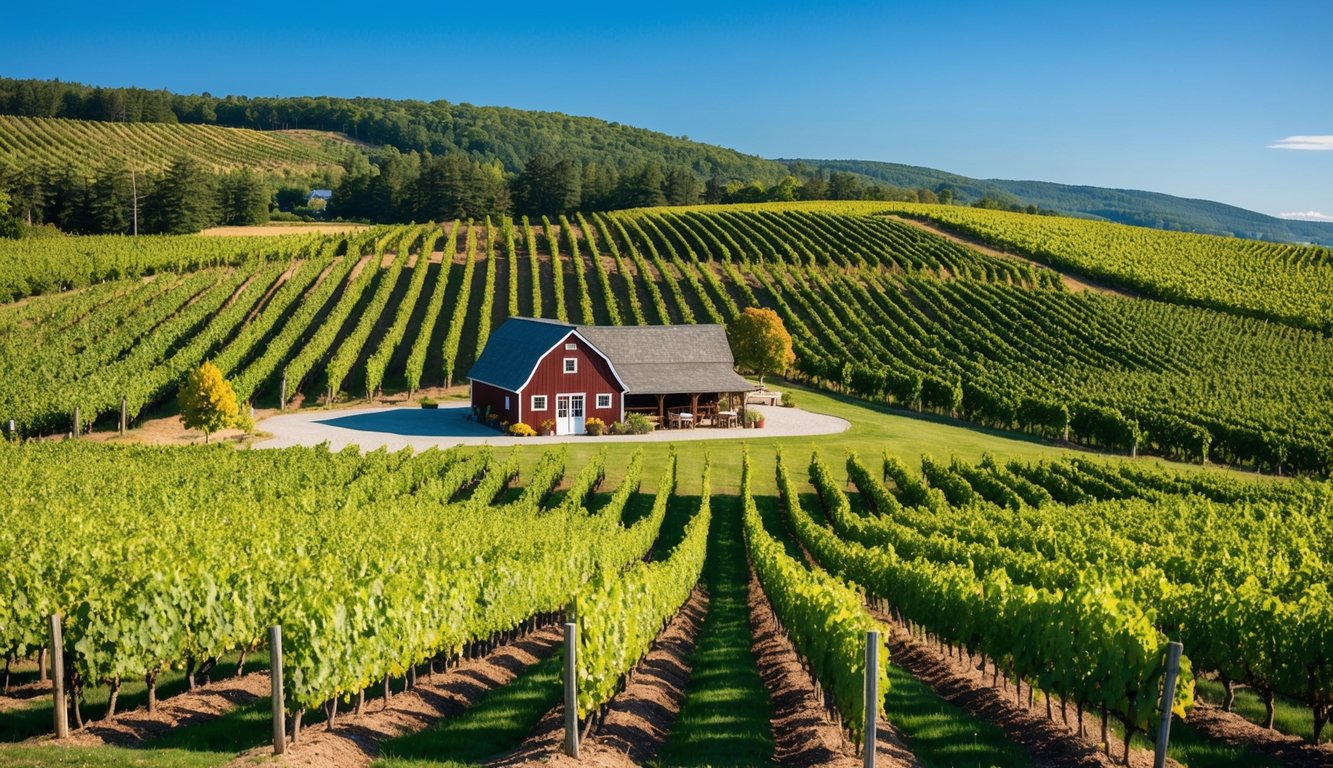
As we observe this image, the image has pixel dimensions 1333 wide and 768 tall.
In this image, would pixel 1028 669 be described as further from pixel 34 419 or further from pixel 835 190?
pixel 835 190

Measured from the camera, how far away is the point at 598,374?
50969mm

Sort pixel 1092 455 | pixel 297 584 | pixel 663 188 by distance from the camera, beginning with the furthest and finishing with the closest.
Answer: pixel 663 188 → pixel 1092 455 → pixel 297 584

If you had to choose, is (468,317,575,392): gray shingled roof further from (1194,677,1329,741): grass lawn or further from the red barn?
(1194,677,1329,741): grass lawn

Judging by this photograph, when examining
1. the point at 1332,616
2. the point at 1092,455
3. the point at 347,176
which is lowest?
the point at 1092,455

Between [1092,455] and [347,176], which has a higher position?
[347,176]

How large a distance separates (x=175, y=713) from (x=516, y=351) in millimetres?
39909

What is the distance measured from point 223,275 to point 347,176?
168ft

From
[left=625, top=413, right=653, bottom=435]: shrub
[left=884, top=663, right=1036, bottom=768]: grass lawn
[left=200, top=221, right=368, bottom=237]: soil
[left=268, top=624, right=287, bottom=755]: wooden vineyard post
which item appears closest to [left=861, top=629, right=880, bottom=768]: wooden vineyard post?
[left=884, top=663, right=1036, bottom=768]: grass lawn

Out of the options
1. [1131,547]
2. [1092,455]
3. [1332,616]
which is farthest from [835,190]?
[1332,616]

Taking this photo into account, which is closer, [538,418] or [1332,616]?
[1332,616]

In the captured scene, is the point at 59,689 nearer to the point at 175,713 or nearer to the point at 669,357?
the point at 175,713

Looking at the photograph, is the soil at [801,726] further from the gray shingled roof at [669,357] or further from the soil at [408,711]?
the gray shingled roof at [669,357]

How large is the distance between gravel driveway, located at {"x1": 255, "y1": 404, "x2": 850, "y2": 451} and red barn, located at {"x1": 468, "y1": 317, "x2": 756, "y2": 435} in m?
1.56

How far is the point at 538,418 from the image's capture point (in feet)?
164
